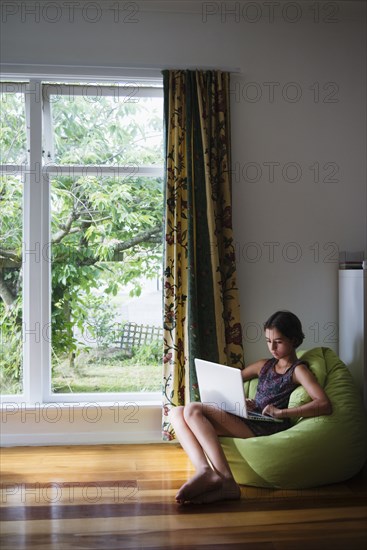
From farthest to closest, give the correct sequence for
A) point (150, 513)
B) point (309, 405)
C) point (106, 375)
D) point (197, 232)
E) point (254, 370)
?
point (106, 375)
point (197, 232)
point (254, 370)
point (309, 405)
point (150, 513)

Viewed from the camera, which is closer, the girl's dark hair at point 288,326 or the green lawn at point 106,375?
the girl's dark hair at point 288,326

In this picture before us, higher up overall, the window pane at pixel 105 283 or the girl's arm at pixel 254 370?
the window pane at pixel 105 283

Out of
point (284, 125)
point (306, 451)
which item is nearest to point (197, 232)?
point (284, 125)

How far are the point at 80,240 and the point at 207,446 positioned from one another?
5.69 feet

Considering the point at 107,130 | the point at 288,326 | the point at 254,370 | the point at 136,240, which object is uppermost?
the point at 107,130

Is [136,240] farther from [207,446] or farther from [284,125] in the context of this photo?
[207,446]

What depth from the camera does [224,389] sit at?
11.6ft

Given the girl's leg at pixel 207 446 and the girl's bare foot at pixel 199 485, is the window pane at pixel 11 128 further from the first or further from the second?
the girl's bare foot at pixel 199 485

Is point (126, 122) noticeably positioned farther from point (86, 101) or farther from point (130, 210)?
point (130, 210)

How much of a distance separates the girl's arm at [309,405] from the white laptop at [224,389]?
2.8 inches

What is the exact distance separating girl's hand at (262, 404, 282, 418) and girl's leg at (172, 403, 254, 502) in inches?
5.4

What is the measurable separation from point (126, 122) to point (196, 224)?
33.3 inches

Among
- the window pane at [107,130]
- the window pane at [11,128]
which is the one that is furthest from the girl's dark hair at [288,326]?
the window pane at [11,128]

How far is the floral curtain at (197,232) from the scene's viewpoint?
4.31m
